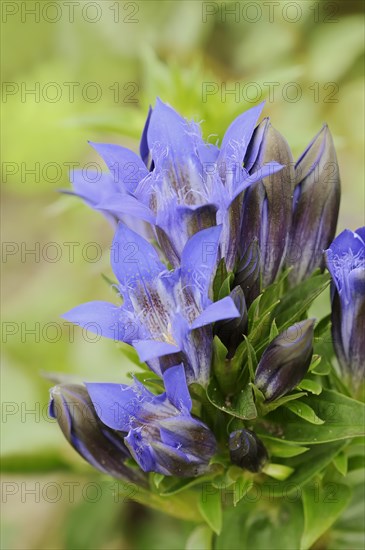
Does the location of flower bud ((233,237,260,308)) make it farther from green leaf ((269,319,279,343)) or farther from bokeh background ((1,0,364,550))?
bokeh background ((1,0,364,550))

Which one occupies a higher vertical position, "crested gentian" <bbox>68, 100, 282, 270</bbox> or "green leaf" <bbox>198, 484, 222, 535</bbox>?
"crested gentian" <bbox>68, 100, 282, 270</bbox>

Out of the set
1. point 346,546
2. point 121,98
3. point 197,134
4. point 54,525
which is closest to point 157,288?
point 197,134

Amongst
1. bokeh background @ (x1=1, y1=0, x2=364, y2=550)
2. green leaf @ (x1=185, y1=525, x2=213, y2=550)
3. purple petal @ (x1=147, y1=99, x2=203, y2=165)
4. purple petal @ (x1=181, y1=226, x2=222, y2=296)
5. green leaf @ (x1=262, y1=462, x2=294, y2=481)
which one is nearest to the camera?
purple petal @ (x1=181, y1=226, x2=222, y2=296)

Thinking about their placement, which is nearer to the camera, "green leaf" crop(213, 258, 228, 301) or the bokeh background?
"green leaf" crop(213, 258, 228, 301)

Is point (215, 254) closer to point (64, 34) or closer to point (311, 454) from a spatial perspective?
point (311, 454)

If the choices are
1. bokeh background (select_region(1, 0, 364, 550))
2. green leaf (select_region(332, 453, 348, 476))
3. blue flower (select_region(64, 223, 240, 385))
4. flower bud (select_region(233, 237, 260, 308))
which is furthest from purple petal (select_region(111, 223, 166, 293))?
bokeh background (select_region(1, 0, 364, 550))

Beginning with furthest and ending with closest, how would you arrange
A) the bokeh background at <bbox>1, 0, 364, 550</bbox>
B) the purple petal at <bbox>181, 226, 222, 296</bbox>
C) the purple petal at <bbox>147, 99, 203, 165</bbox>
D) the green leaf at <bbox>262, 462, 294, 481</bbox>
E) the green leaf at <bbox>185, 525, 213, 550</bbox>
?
1. the bokeh background at <bbox>1, 0, 364, 550</bbox>
2. the green leaf at <bbox>185, 525, 213, 550</bbox>
3. the green leaf at <bbox>262, 462, 294, 481</bbox>
4. the purple petal at <bbox>147, 99, 203, 165</bbox>
5. the purple petal at <bbox>181, 226, 222, 296</bbox>

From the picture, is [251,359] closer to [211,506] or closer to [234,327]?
[234,327]

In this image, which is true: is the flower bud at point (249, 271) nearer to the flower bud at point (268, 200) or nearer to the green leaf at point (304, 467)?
the flower bud at point (268, 200)
